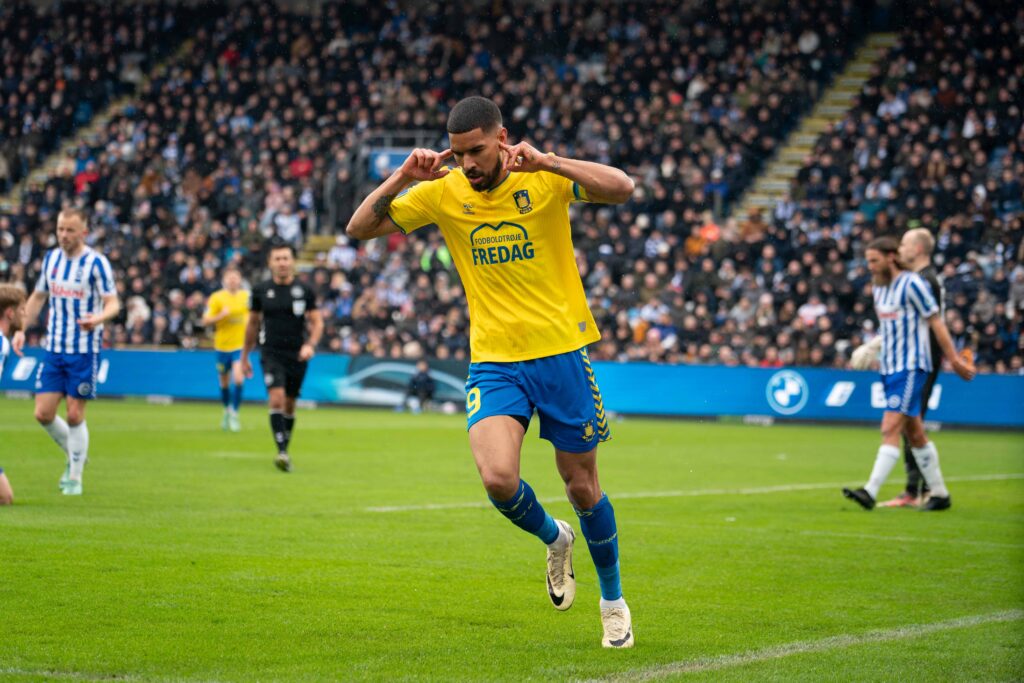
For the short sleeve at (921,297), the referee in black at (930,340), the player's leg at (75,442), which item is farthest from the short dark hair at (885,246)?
the player's leg at (75,442)

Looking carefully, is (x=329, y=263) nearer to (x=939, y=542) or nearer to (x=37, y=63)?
(x=37, y=63)

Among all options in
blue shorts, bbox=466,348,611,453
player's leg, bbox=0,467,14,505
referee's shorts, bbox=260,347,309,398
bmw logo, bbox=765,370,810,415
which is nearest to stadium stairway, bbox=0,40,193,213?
bmw logo, bbox=765,370,810,415

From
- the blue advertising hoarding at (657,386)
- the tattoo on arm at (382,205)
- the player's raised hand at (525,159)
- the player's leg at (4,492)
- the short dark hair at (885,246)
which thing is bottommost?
the blue advertising hoarding at (657,386)

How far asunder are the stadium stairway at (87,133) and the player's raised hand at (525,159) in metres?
35.6

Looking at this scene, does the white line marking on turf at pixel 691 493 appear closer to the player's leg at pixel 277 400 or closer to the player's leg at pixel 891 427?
the player's leg at pixel 891 427

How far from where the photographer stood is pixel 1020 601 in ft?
24.8

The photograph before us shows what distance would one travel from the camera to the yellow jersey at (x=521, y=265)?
20.9 ft

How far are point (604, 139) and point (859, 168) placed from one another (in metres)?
6.50

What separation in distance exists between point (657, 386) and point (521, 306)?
20819 millimetres

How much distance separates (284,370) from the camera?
15.2 m

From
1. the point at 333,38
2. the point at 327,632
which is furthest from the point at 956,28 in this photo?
the point at 327,632

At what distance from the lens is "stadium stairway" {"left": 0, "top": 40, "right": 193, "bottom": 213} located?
39.2m

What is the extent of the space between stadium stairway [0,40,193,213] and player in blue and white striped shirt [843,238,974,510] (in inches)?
1245

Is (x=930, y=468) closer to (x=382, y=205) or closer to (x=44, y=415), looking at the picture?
(x=382, y=205)
